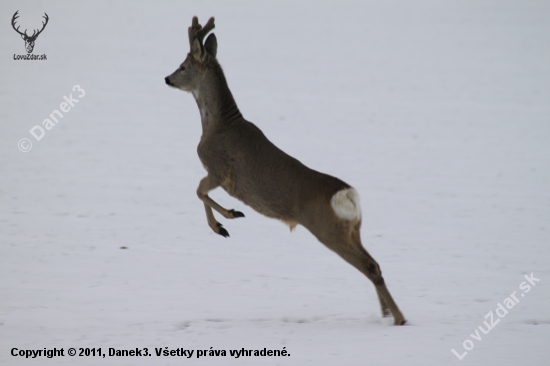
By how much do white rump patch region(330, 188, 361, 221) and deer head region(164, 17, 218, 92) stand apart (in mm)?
1951

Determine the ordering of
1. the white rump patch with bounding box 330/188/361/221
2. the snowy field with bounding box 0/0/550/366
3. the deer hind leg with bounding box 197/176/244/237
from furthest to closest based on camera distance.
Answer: the snowy field with bounding box 0/0/550/366 → the deer hind leg with bounding box 197/176/244/237 → the white rump patch with bounding box 330/188/361/221

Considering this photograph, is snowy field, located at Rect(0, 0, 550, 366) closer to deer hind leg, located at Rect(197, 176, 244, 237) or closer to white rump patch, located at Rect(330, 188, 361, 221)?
deer hind leg, located at Rect(197, 176, 244, 237)

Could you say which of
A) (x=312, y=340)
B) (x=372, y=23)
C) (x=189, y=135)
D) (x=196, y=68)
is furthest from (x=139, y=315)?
(x=372, y=23)

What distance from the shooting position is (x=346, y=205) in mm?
6930

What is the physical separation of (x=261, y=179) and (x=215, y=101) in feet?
3.48

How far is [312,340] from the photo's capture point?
22.7ft

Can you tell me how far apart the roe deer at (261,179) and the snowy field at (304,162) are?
93 cm

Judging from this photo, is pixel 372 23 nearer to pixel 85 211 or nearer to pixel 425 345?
pixel 85 211

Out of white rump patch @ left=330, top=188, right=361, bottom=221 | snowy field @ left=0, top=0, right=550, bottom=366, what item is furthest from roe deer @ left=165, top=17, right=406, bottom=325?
snowy field @ left=0, top=0, right=550, bottom=366

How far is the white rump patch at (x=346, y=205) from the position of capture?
6918 mm

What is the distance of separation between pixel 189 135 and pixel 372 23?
1409 centimetres

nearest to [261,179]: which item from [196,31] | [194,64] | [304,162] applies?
[194,64]

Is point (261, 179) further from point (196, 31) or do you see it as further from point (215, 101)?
point (196, 31)

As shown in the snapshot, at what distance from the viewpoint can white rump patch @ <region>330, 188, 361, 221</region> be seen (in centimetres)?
692
